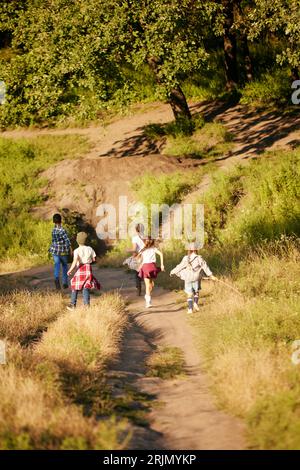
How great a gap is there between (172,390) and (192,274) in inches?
171

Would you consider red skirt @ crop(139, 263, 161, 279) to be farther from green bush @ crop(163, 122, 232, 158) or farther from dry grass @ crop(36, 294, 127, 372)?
green bush @ crop(163, 122, 232, 158)

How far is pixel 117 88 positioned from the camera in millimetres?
23594

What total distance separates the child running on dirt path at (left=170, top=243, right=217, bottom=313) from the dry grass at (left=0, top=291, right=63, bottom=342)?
7.95 feet

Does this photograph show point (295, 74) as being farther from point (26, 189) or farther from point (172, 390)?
point (172, 390)

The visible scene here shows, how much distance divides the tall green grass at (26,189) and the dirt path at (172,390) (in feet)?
28.0

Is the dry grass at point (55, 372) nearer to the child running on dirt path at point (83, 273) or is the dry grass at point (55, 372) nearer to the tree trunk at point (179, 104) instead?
the child running on dirt path at point (83, 273)

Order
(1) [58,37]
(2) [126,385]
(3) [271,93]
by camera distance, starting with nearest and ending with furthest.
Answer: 1. (2) [126,385]
2. (1) [58,37]
3. (3) [271,93]

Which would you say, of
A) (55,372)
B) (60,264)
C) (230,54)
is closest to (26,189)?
(60,264)

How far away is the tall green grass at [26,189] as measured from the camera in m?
21.7

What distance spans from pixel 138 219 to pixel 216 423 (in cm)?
1536

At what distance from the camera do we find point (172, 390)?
8344 millimetres

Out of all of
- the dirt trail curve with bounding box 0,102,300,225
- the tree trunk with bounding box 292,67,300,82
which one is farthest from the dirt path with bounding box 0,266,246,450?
the tree trunk with bounding box 292,67,300,82
